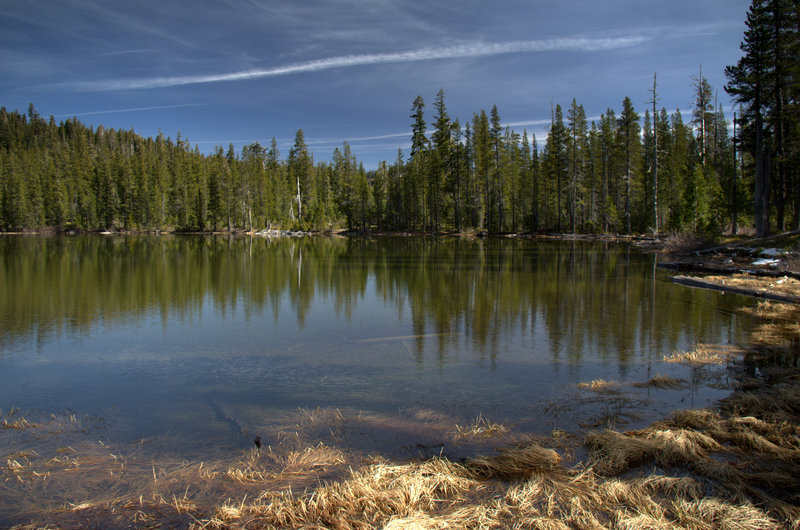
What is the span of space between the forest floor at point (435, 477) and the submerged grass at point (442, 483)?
0.02m

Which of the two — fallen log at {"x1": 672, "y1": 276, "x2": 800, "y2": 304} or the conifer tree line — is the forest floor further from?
the conifer tree line

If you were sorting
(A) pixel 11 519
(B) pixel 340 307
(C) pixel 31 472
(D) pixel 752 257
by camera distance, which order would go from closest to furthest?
(A) pixel 11 519
(C) pixel 31 472
(B) pixel 340 307
(D) pixel 752 257

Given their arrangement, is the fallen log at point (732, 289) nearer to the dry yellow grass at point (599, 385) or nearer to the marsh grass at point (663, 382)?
the marsh grass at point (663, 382)

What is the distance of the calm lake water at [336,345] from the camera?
308 inches

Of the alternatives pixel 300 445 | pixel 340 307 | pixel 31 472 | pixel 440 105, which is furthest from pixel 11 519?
pixel 440 105

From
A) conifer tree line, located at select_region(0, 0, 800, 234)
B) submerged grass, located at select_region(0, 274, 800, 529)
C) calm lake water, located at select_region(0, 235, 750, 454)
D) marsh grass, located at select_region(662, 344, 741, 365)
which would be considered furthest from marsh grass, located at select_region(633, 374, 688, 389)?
conifer tree line, located at select_region(0, 0, 800, 234)

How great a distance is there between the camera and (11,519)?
4.64 metres

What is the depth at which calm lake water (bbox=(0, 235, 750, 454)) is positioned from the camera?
782 cm

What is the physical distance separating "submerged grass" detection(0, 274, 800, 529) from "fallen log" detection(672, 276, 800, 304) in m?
12.5

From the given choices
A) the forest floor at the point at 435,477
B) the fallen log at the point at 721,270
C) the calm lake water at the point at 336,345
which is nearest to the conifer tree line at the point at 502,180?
the fallen log at the point at 721,270

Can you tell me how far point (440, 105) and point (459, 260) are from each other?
2112 inches

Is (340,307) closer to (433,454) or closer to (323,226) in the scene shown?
(433,454)

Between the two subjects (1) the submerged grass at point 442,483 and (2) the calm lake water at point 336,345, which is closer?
(1) the submerged grass at point 442,483

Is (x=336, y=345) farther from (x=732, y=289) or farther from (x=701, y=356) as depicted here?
(x=732, y=289)
